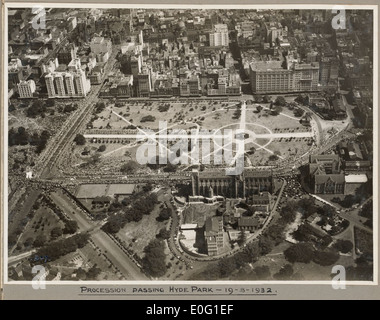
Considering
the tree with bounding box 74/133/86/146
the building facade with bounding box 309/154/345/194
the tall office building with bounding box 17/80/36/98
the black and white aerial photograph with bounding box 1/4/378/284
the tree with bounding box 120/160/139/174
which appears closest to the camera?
the black and white aerial photograph with bounding box 1/4/378/284

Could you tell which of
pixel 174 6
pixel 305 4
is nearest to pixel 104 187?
pixel 174 6

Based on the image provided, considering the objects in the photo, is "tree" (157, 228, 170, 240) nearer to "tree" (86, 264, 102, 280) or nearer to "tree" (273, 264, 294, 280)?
"tree" (86, 264, 102, 280)

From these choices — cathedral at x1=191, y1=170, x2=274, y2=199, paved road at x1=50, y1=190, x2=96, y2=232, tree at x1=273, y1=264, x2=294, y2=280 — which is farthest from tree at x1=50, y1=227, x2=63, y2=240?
tree at x1=273, y1=264, x2=294, y2=280

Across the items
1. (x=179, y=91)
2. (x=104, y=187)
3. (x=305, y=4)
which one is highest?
(x=305, y=4)

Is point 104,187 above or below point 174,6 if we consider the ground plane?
below

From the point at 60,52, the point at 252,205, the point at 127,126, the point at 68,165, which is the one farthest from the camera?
the point at 60,52

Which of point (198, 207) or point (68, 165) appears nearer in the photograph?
point (198, 207)

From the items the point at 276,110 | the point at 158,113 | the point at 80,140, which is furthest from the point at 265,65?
the point at 80,140
